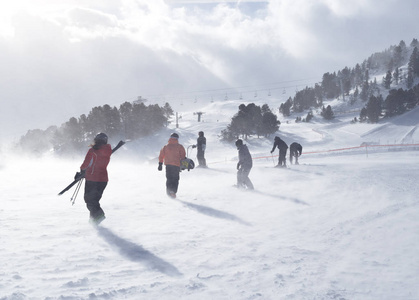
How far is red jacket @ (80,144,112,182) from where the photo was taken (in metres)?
5.73

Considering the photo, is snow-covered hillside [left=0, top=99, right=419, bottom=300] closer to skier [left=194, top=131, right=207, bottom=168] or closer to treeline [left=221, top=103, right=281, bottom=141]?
skier [left=194, top=131, right=207, bottom=168]

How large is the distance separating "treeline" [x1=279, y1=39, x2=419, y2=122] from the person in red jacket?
80834mm

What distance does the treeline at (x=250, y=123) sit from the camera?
2554 inches

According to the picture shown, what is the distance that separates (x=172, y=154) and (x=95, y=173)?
3.33 meters

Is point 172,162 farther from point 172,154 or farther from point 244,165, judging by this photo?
point 244,165

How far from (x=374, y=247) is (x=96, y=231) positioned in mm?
4318

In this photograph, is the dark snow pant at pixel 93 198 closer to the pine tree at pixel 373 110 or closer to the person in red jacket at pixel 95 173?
the person in red jacket at pixel 95 173

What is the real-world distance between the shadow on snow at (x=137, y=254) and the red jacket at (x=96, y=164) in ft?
4.02

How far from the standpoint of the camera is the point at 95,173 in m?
5.76

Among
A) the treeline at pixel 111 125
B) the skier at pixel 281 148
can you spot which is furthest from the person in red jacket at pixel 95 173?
the treeline at pixel 111 125

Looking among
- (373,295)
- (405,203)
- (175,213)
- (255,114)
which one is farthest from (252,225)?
(255,114)

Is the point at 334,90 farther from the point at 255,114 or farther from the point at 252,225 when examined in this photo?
the point at 252,225

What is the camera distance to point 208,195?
890cm

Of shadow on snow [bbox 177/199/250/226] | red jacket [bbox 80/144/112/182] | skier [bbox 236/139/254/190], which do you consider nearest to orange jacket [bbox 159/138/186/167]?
shadow on snow [bbox 177/199/250/226]
